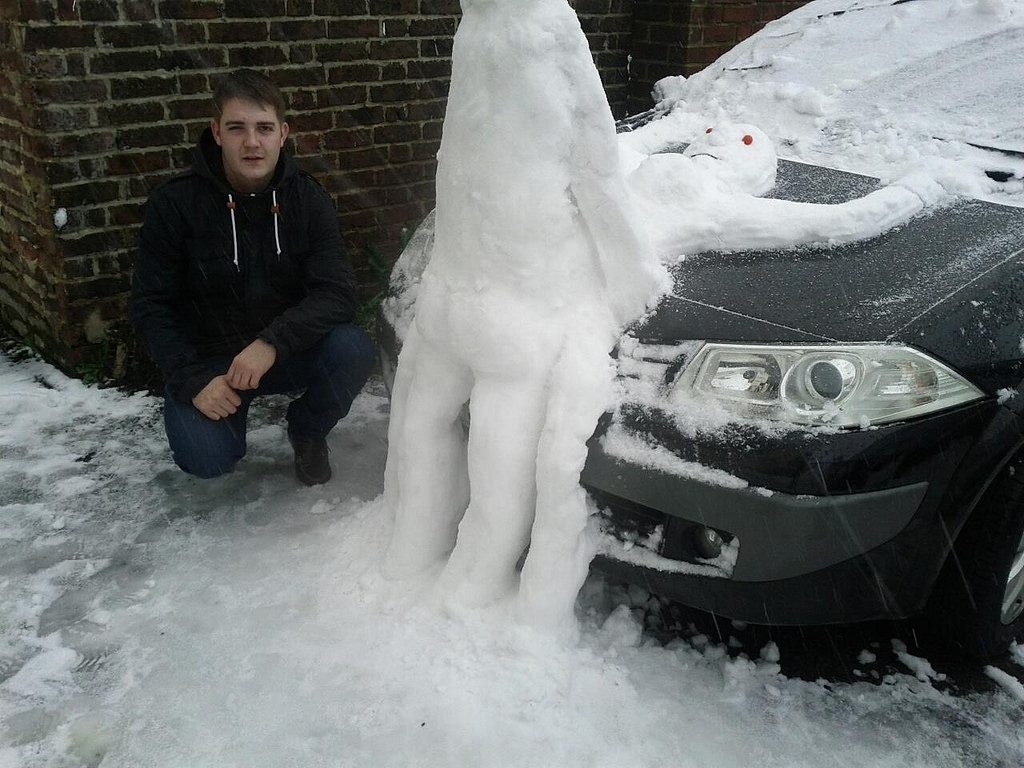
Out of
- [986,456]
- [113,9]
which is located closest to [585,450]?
[986,456]

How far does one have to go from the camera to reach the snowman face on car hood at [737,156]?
269cm

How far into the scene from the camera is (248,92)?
2832mm

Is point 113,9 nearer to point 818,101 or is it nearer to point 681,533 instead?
point 818,101

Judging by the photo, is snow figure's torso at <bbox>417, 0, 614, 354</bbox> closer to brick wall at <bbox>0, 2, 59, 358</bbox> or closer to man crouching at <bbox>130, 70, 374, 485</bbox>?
man crouching at <bbox>130, 70, 374, 485</bbox>

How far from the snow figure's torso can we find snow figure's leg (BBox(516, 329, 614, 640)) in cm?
14

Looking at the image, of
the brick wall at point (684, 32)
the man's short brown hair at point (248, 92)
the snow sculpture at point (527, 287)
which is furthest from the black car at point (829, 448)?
the brick wall at point (684, 32)

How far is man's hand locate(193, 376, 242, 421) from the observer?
2.79 meters

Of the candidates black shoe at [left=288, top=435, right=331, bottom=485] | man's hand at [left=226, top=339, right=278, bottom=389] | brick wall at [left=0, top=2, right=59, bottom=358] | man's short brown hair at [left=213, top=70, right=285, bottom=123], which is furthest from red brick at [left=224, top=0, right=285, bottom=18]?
black shoe at [left=288, top=435, right=331, bottom=485]

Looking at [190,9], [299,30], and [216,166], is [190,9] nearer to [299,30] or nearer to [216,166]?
[299,30]

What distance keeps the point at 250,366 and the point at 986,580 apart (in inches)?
85.3

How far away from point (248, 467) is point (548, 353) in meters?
1.59

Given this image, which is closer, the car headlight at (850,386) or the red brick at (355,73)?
the car headlight at (850,386)

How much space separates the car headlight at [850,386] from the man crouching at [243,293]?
1544 mm

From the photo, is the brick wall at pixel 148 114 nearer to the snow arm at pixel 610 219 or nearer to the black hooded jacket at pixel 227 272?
the black hooded jacket at pixel 227 272
